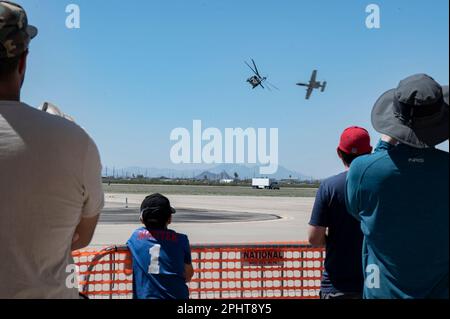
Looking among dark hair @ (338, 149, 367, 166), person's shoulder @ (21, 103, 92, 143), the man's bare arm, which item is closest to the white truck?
dark hair @ (338, 149, 367, 166)

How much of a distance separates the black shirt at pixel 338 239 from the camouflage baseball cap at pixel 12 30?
2105 mm

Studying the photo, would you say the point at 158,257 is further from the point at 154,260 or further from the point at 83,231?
the point at 83,231

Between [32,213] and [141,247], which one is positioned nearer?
[32,213]

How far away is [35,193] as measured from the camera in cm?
176

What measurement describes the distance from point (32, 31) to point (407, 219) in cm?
158

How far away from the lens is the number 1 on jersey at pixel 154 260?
3714 mm

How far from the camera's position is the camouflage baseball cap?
1810mm

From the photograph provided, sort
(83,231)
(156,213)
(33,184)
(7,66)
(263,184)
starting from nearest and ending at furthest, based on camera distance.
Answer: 1. (33,184)
2. (7,66)
3. (83,231)
4. (156,213)
5. (263,184)

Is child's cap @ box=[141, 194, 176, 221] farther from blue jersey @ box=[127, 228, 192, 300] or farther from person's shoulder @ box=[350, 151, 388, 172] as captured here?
person's shoulder @ box=[350, 151, 388, 172]

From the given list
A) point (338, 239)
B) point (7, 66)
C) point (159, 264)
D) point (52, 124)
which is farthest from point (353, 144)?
point (7, 66)
